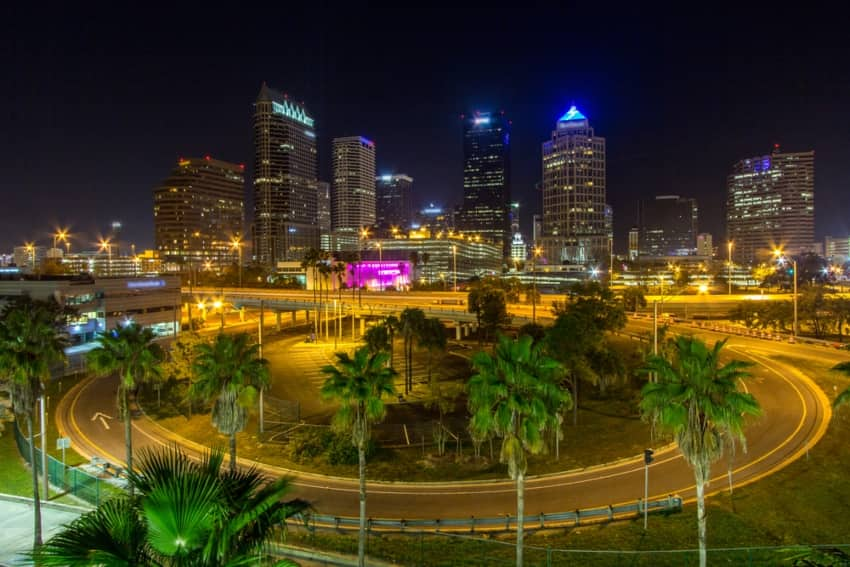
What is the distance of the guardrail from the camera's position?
2377 centimetres

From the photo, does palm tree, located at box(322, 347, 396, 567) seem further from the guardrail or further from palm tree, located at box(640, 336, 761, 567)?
palm tree, located at box(640, 336, 761, 567)

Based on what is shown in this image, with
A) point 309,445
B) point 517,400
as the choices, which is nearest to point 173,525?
point 517,400

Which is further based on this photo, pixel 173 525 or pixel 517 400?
pixel 517 400

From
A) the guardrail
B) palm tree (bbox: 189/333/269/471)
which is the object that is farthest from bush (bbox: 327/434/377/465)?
palm tree (bbox: 189/333/269/471)

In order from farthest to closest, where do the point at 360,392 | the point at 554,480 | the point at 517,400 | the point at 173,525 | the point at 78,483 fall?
1. the point at 554,480
2. the point at 78,483
3. the point at 360,392
4. the point at 517,400
5. the point at 173,525

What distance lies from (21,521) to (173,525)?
23.7 m

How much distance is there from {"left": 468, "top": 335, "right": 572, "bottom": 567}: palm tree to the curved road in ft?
29.1

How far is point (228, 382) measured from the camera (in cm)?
2620

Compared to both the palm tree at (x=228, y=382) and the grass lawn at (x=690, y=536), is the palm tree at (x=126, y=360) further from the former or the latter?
the grass lawn at (x=690, y=536)

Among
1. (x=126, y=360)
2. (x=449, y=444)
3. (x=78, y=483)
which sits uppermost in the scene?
(x=126, y=360)

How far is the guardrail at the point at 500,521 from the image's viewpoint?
78.0 feet

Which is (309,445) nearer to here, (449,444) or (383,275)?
(449,444)

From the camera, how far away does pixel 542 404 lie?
18578 millimetres

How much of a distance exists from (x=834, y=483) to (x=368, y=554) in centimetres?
2415
